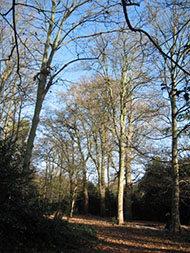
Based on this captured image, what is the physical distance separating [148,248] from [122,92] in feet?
29.0

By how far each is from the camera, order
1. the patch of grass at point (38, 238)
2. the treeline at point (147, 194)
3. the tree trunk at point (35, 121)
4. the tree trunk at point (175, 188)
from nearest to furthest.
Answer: the patch of grass at point (38, 238) → the tree trunk at point (35, 121) → the tree trunk at point (175, 188) → the treeline at point (147, 194)

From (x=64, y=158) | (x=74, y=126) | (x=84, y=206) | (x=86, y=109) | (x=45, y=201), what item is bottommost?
(x=84, y=206)

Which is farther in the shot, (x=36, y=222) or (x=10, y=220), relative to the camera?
(x=36, y=222)

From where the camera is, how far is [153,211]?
56.9ft

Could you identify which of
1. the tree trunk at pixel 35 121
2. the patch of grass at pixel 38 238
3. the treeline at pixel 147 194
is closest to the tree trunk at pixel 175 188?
the treeline at pixel 147 194

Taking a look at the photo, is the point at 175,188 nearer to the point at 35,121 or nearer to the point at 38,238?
the point at 38,238

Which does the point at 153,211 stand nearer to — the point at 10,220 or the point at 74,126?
the point at 74,126

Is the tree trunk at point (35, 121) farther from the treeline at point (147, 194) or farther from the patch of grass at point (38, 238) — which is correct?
the treeline at point (147, 194)

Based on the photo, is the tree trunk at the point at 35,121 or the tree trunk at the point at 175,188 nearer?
the tree trunk at the point at 35,121

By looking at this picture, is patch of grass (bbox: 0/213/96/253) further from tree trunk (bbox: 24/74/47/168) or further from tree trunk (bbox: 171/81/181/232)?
tree trunk (bbox: 171/81/181/232)

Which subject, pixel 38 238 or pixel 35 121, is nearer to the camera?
pixel 38 238

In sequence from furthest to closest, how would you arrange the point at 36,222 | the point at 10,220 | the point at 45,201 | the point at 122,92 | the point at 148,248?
the point at 122,92 < the point at 148,248 < the point at 45,201 < the point at 36,222 < the point at 10,220

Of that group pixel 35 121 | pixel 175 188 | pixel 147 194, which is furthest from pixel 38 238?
pixel 147 194

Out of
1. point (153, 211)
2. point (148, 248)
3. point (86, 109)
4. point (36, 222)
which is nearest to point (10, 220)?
point (36, 222)
